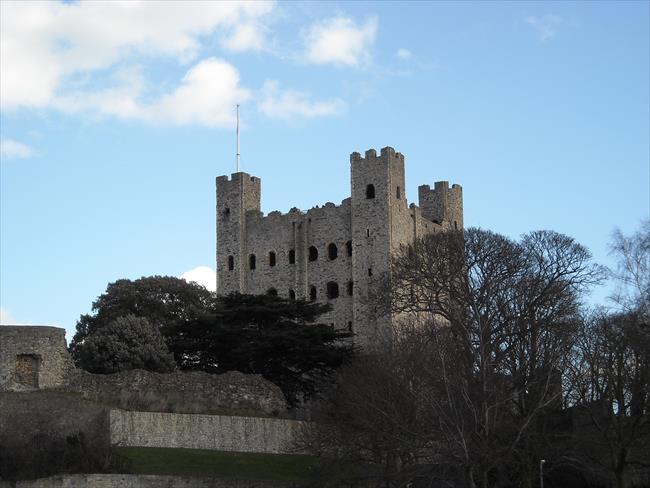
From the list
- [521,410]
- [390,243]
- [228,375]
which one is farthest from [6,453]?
[390,243]

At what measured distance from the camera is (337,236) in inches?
2886

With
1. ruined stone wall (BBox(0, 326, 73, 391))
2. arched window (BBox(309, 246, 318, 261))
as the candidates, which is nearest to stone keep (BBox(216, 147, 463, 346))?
arched window (BBox(309, 246, 318, 261))

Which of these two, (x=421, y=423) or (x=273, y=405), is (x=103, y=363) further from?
(x=421, y=423)

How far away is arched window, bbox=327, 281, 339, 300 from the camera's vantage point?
2866 inches

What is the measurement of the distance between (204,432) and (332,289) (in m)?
37.6

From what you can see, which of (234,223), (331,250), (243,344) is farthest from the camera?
(234,223)

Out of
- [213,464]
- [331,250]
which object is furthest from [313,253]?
[213,464]

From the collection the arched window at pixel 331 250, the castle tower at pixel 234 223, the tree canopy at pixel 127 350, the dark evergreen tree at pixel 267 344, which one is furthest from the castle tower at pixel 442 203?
the tree canopy at pixel 127 350

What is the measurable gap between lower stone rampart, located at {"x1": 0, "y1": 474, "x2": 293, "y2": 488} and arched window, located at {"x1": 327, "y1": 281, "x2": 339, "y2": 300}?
40873 millimetres

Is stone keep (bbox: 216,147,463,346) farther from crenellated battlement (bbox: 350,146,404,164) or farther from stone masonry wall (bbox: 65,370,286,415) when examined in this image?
stone masonry wall (bbox: 65,370,286,415)

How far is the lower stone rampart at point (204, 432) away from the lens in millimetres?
33875

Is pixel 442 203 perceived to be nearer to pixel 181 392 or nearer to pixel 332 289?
pixel 332 289

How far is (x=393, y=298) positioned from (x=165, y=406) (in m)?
19.7

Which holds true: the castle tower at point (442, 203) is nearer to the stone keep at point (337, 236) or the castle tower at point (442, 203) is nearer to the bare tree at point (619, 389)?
the stone keep at point (337, 236)
